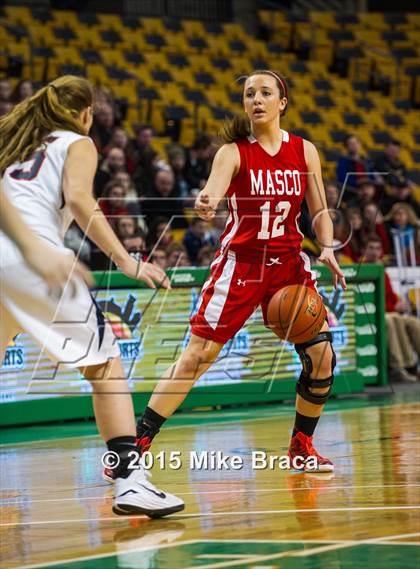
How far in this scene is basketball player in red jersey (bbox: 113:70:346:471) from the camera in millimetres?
7059

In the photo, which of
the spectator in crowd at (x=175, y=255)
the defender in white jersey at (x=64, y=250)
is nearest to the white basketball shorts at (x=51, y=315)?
the defender in white jersey at (x=64, y=250)

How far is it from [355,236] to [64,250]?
965 centimetres

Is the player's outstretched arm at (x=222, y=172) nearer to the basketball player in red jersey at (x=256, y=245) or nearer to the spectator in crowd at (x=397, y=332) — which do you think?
the basketball player in red jersey at (x=256, y=245)

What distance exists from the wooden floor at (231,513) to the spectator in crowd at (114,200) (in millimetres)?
3836

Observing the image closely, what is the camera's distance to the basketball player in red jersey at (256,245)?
7059mm

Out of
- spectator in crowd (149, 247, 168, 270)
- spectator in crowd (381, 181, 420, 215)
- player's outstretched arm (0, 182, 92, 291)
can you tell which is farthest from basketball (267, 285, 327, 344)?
spectator in crowd (381, 181, 420, 215)

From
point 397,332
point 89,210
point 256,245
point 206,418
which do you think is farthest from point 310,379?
point 397,332

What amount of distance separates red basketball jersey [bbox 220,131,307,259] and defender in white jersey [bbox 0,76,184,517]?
1490 mm

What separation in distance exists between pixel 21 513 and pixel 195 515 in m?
0.91

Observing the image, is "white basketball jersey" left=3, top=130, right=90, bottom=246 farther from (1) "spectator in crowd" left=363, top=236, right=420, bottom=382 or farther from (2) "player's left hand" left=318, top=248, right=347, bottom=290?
(1) "spectator in crowd" left=363, top=236, right=420, bottom=382

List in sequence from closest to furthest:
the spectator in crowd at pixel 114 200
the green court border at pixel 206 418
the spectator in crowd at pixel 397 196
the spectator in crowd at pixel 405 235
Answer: the green court border at pixel 206 418 < the spectator in crowd at pixel 114 200 < the spectator in crowd at pixel 405 235 < the spectator in crowd at pixel 397 196

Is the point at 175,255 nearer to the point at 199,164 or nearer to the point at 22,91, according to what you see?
the point at 22,91

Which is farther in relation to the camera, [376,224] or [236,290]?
[376,224]

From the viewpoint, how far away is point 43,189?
562 centimetres
